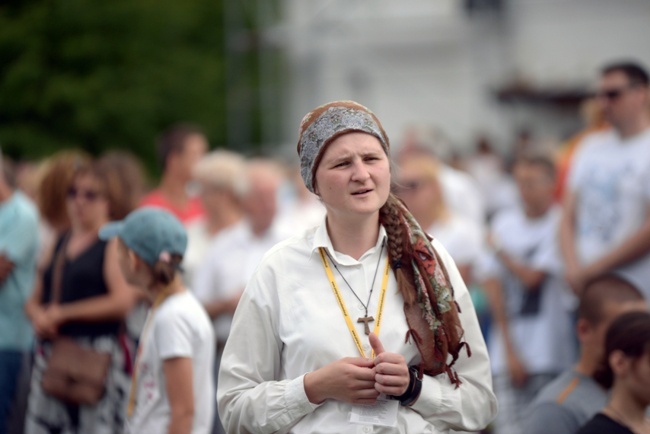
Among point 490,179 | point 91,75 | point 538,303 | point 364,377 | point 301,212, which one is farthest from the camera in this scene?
point 91,75

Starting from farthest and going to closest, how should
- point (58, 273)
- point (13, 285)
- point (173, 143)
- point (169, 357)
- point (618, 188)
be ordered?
point (173, 143) < point (13, 285) < point (618, 188) < point (58, 273) < point (169, 357)

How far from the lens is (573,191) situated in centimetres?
684

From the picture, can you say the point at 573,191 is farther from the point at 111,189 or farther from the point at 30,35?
the point at 30,35

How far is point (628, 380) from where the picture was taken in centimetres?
444

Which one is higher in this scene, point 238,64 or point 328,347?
point 238,64

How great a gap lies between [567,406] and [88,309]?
270 cm

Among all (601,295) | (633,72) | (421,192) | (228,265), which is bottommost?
(228,265)

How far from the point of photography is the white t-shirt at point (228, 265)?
302 inches

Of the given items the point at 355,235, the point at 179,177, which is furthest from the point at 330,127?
the point at 179,177

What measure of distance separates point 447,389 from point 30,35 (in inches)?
692

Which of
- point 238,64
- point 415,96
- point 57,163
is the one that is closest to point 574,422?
point 57,163

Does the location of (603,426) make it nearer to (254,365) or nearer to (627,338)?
(627,338)

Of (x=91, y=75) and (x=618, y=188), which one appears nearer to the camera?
(x=618, y=188)

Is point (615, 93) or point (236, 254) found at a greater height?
point (615, 93)
